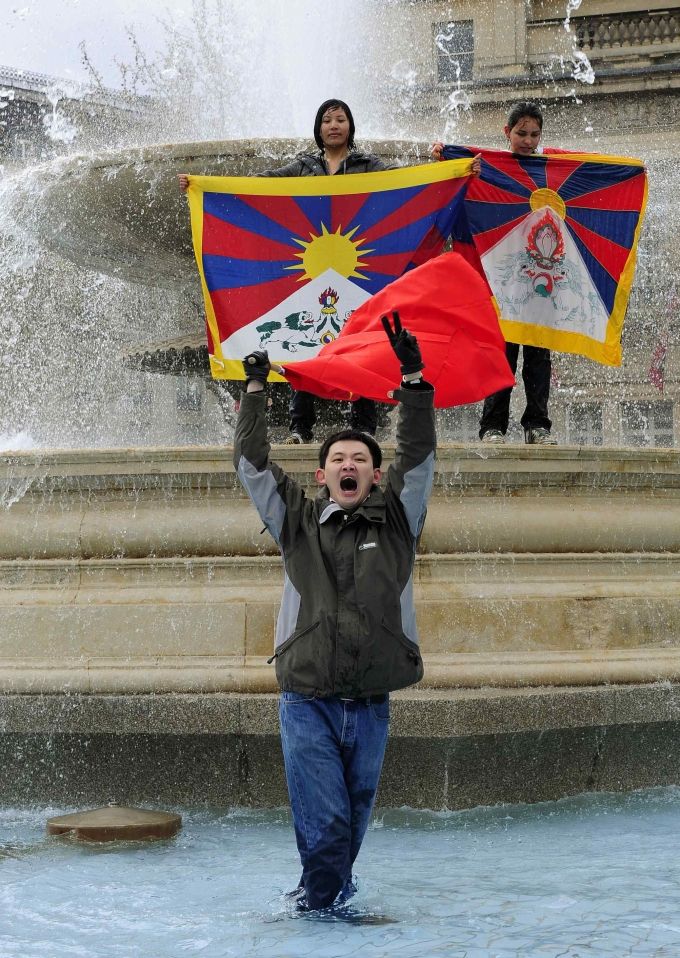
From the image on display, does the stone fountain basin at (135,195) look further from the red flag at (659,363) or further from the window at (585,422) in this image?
the window at (585,422)

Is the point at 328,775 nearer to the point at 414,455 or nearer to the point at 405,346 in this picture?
the point at 414,455

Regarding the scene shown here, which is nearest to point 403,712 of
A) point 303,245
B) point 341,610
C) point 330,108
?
point 341,610

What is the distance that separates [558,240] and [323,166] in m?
1.33

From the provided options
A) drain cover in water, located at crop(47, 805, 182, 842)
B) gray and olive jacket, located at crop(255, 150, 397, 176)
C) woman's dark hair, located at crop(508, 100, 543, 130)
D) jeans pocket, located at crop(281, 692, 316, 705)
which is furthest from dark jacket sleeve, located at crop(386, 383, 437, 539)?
woman's dark hair, located at crop(508, 100, 543, 130)

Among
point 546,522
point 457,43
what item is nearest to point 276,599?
point 546,522

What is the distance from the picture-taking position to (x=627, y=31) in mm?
31844

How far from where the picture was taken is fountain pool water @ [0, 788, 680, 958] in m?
3.52

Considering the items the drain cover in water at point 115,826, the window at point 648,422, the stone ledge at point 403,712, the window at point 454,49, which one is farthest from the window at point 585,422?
the drain cover in water at point 115,826

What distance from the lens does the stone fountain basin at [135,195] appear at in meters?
7.34

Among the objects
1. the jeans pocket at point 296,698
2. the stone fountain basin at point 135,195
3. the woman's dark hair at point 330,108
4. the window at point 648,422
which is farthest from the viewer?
the window at point 648,422

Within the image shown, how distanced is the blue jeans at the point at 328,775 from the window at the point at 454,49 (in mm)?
30487

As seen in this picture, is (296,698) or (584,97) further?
(584,97)

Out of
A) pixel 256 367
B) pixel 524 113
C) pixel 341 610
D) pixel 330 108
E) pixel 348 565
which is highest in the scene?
pixel 524 113

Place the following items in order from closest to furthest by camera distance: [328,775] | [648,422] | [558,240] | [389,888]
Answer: [328,775] → [389,888] → [558,240] → [648,422]
